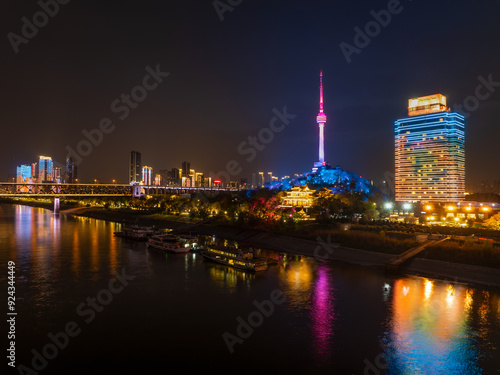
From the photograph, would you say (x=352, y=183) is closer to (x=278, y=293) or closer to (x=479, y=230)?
(x=479, y=230)

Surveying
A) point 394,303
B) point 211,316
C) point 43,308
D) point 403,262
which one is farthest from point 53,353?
point 403,262

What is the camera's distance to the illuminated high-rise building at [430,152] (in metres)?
90.4

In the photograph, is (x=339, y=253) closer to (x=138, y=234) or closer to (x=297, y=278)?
(x=297, y=278)

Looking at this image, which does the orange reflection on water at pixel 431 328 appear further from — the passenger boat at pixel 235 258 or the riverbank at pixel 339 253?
the passenger boat at pixel 235 258

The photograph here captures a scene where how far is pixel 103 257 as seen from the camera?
29.0 metres

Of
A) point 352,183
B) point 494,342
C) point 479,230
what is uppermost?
point 352,183

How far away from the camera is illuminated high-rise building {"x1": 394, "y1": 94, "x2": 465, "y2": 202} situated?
297 feet

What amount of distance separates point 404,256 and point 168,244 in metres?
19.0

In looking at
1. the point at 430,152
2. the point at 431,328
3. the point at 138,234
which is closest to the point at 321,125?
the point at 430,152

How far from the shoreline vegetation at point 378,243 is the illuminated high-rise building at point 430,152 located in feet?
196

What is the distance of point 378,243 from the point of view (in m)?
30.1

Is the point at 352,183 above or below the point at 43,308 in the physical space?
above

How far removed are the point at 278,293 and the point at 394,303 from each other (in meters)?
5.72

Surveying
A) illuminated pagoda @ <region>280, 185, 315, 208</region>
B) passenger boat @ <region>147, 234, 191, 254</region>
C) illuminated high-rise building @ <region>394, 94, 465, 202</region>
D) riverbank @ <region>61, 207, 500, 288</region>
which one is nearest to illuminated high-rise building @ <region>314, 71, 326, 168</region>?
illuminated high-rise building @ <region>394, 94, 465, 202</region>
